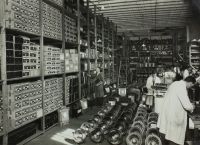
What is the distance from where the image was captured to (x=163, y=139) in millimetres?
4668

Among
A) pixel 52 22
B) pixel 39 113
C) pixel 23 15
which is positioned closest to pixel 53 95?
pixel 39 113

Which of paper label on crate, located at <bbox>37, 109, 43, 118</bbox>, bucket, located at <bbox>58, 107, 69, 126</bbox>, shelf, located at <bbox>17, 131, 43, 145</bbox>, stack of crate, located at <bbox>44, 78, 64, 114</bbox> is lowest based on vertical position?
shelf, located at <bbox>17, 131, 43, 145</bbox>

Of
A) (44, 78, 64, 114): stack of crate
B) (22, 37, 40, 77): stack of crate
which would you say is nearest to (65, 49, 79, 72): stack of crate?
(44, 78, 64, 114): stack of crate

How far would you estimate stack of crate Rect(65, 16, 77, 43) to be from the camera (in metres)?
7.21

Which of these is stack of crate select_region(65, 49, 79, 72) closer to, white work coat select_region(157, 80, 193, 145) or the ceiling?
the ceiling

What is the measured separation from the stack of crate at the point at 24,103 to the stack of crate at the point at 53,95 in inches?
13.6

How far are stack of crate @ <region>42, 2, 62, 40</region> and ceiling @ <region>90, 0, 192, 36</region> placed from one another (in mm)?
3843

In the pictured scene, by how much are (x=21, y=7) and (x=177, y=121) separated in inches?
148

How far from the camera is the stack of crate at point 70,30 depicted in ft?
23.6

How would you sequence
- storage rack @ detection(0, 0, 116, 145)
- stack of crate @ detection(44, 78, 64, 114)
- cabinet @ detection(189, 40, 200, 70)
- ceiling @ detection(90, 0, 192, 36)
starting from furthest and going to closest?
cabinet @ detection(189, 40, 200, 70) → ceiling @ detection(90, 0, 192, 36) → stack of crate @ detection(44, 78, 64, 114) → storage rack @ detection(0, 0, 116, 145)

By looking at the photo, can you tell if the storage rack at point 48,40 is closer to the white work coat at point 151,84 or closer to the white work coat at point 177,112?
the white work coat at point 151,84

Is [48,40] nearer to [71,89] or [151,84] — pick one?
[71,89]

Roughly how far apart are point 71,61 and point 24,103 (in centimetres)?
298

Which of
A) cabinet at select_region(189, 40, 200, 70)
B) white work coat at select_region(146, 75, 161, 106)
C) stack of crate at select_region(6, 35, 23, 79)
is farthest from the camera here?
cabinet at select_region(189, 40, 200, 70)
